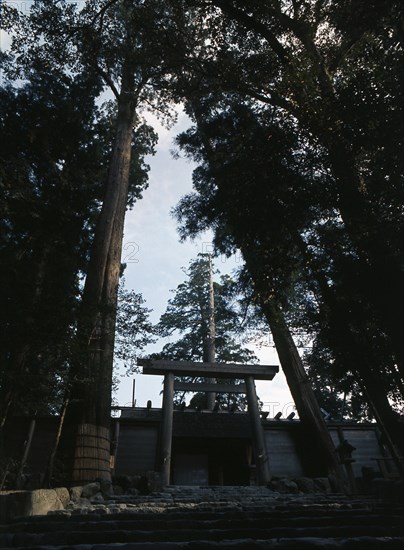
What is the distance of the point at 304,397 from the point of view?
1148 centimetres

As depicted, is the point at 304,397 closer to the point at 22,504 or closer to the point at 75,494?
the point at 75,494

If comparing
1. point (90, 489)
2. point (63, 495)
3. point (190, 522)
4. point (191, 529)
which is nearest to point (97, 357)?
point (90, 489)

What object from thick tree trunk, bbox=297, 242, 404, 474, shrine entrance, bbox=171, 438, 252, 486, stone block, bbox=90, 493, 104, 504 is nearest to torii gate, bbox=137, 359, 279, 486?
shrine entrance, bbox=171, 438, 252, 486

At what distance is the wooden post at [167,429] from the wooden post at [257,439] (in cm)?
241

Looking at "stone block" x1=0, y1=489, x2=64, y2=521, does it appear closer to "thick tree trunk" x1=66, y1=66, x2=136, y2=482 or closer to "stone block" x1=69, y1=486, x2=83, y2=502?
"stone block" x1=69, y1=486, x2=83, y2=502

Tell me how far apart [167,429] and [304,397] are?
4.44 m

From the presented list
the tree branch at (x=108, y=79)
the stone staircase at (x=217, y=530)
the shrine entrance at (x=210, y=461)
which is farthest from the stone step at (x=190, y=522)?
the tree branch at (x=108, y=79)

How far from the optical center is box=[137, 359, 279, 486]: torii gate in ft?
31.8

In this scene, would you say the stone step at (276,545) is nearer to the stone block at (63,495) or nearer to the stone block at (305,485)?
the stone block at (63,495)

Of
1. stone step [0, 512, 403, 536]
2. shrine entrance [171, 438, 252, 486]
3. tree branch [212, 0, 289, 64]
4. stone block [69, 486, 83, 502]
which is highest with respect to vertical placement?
tree branch [212, 0, 289, 64]

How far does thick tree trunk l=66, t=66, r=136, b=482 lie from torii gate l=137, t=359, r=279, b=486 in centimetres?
233

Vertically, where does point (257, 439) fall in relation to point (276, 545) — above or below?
above

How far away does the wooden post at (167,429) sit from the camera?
9.10m

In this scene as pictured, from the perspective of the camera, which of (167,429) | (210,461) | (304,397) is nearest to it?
(167,429)
